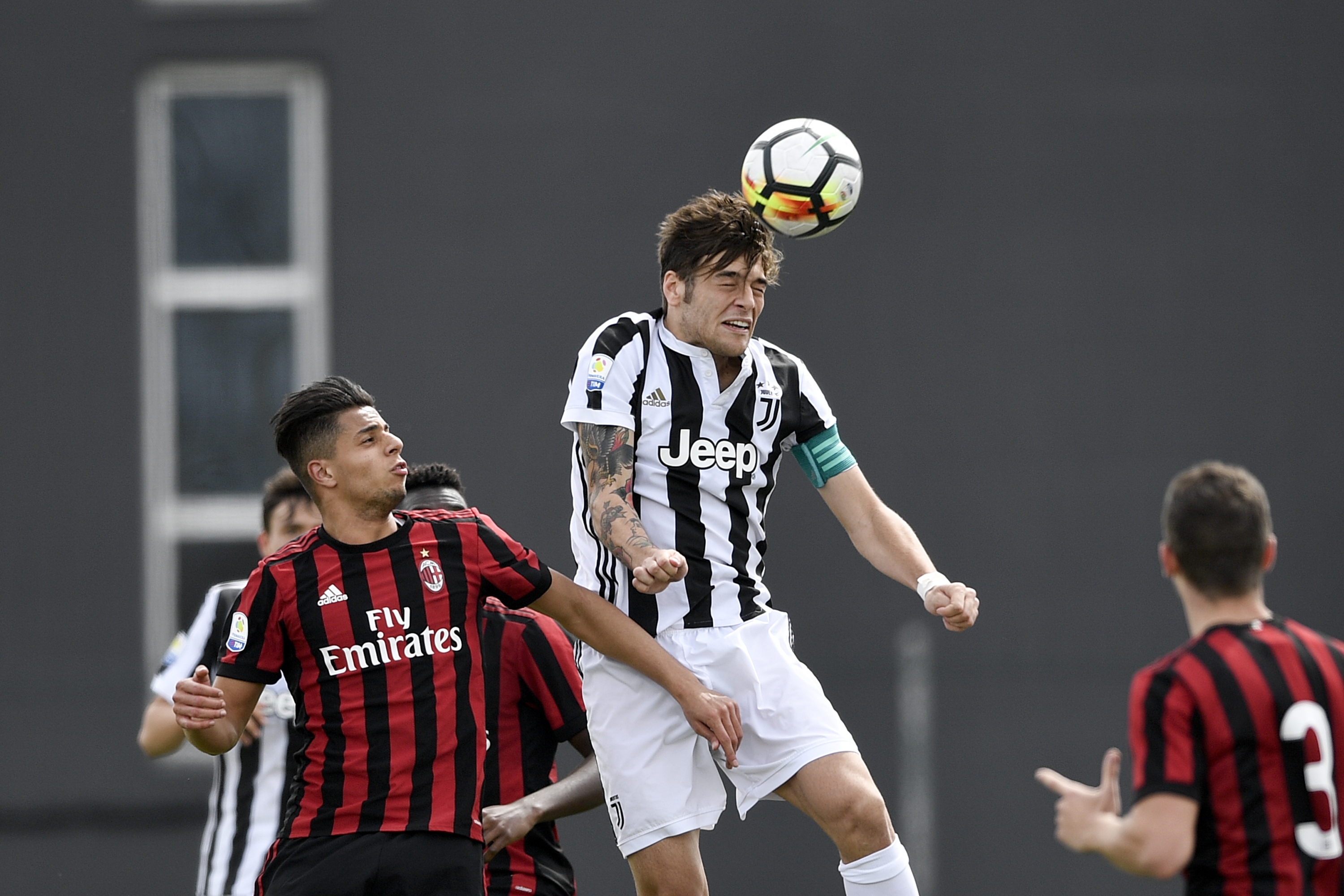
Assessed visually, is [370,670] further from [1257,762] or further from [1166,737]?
[1257,762]

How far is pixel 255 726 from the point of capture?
5281 mm

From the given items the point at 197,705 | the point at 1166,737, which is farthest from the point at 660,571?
the point at 1166,737

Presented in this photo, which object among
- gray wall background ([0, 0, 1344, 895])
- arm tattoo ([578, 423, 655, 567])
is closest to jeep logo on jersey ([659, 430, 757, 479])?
arm tattoo ([578, 423, 655, 567])

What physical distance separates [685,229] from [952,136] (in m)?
5.19

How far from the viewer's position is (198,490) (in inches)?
355

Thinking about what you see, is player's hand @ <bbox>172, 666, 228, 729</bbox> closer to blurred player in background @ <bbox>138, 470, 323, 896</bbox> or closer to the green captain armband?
blurred player in background @ <bbox>138, 470, 323, 896</bbox>

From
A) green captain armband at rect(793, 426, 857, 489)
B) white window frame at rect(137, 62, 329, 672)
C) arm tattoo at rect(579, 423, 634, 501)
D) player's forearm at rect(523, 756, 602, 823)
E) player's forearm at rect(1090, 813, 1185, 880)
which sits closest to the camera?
player's forearm at rect(1090, 813, 1185, 880)

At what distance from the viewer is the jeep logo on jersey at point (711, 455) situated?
436cm

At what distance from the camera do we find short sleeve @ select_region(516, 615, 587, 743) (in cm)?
455

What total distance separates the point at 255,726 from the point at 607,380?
212cm

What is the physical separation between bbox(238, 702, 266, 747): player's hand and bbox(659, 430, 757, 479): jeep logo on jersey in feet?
6.62

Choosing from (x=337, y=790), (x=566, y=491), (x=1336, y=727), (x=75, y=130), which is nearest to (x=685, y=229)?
(x=337, y=790)

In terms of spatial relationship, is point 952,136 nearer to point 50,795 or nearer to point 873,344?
point 873,344

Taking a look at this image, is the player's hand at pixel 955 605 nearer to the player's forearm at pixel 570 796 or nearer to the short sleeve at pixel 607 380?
the short sleeve at pixel 607 380
